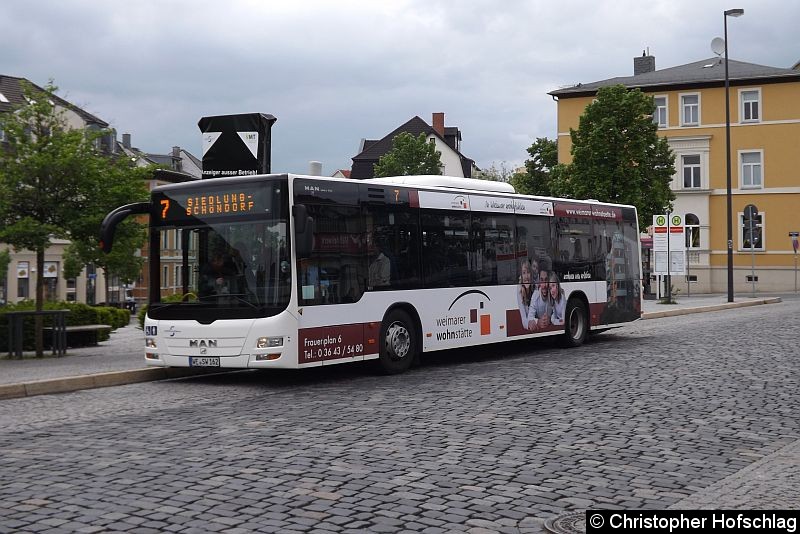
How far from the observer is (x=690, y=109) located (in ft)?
193

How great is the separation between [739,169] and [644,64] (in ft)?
56.1

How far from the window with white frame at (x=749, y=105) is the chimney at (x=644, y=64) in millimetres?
14260

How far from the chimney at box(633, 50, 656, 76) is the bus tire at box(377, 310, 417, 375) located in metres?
60.7

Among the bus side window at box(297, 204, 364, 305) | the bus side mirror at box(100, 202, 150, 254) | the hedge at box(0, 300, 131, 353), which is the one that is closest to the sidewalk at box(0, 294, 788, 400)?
the hedge at box(0, 300, 131, 353)

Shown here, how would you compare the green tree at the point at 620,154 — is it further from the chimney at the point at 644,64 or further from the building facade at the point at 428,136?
the building facade at the point at 428,136

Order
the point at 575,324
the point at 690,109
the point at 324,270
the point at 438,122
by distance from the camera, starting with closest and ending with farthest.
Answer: the point at 324,270 → the point at 575,324 → the point at 690,109 → the point at 438,122

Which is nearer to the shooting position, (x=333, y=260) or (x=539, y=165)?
(x=333, y=260)

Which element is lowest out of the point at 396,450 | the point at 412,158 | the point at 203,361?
the point at 396,450

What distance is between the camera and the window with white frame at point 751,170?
188 ft

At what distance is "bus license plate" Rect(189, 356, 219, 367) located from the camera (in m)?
13.3

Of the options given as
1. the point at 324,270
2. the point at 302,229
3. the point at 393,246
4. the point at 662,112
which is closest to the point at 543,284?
the point at 393,246

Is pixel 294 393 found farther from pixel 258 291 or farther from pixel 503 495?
pixel 503 495

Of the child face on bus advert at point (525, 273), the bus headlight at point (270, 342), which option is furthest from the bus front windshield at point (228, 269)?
the child face on bus advert at point (525, 273)

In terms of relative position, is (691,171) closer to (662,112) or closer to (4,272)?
(662,112)
